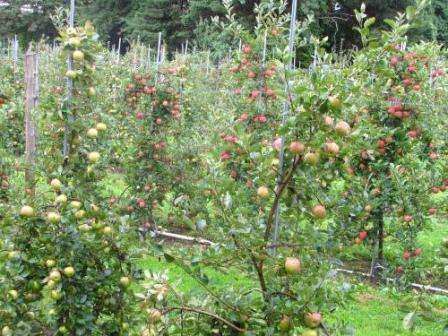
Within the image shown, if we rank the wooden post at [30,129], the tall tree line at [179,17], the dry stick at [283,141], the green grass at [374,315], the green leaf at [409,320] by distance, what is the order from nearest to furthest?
the green leaf at [409,320] → the dry stick at [283,141] → the wooden post at [30,129] → the green grass at [374,315] → the tall tree line at [179,17]

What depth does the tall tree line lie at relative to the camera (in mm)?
23469

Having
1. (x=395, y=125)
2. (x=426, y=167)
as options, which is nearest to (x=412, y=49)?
(x=395, y=125)

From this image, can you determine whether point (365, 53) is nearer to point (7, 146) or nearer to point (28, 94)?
point (7, 146)

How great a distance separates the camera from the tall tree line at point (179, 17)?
23.5m

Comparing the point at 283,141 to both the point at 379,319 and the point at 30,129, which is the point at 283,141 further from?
the point at 30,129

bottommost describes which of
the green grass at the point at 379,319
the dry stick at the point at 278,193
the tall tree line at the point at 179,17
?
the green grass at the point at 379,319

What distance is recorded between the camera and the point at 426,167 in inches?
232

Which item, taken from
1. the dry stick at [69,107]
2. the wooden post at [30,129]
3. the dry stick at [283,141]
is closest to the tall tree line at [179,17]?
the wooden post at [30,129]

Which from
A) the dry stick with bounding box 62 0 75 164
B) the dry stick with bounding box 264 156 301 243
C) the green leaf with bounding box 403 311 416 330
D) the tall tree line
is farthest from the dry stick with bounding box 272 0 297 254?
the tall tree line

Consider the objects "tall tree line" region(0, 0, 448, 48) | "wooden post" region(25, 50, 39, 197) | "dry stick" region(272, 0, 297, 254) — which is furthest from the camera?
"tall tree line" region(0, 0, 448, 48)

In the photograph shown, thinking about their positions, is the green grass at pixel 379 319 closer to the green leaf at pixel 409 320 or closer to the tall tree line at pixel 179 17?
the green leaf at pixel 409 320

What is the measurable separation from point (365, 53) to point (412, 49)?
172 inches

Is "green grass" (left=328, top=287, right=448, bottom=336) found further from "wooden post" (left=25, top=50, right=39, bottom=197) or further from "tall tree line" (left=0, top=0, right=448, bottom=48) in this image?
"tall tree line" (left=0, top=0, right=448, bottom=48)

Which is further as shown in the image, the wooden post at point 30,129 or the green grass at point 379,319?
the green grass at point 379,319
